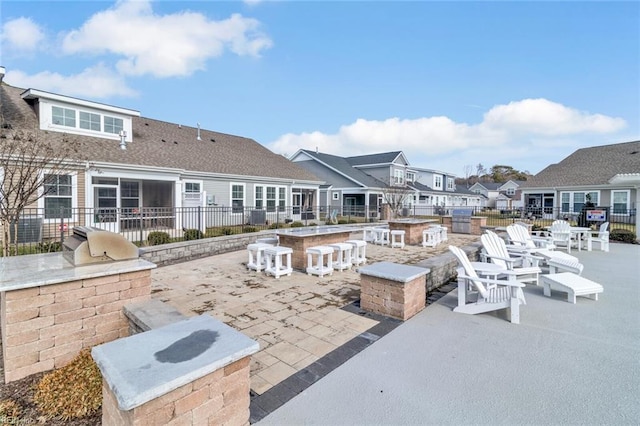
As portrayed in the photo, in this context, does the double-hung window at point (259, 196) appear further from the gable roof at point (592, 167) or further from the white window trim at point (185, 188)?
the gable roof at point (592, 167)

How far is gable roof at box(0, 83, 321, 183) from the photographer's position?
12.0 m

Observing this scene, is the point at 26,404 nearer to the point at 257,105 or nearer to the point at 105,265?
the point at 105,265

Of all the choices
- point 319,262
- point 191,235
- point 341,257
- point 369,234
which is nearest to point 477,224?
point 369,234

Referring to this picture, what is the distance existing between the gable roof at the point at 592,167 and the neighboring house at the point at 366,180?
359 inches

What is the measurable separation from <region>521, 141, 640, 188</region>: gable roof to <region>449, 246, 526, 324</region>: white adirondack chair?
25604 millimetres

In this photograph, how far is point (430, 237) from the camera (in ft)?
35.7

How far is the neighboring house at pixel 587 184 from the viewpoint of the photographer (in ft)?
71.9

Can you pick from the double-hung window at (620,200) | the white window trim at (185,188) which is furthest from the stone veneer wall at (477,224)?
the double-hung window at (620,200)

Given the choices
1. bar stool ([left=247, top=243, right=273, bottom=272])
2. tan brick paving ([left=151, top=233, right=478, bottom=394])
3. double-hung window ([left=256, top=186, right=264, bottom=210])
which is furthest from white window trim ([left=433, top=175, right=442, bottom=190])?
bar stool ([left=247, top=243, right=273, bottom=272])

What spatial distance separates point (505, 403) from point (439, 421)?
62 centimetres

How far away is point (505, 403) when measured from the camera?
7.74 ft

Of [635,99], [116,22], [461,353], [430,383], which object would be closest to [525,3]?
[635,99]

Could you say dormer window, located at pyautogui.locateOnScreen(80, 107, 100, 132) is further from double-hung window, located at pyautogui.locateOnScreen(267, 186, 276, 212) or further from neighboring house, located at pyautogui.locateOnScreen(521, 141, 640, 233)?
neighboring house, located at pyautogui.locateOnScreen(521, 141, 640, 233)

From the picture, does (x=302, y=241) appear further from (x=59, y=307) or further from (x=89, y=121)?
(x=89, y=121)
